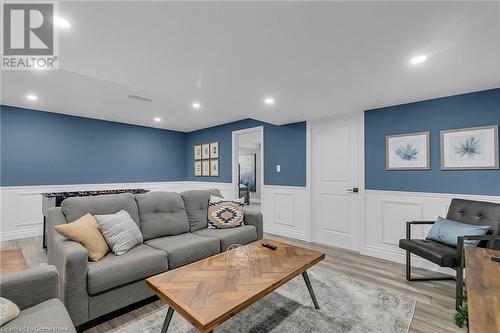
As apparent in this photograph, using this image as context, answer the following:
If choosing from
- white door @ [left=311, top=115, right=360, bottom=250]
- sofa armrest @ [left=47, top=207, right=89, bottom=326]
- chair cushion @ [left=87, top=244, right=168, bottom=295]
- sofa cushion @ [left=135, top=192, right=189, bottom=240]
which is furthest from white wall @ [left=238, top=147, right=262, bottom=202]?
sofa armrest @ [left=47, top=207, right=89, bottom=326]

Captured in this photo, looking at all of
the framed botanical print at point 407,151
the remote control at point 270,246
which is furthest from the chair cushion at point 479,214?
the remote control at point 270,246

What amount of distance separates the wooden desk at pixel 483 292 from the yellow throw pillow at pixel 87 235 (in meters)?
2.40

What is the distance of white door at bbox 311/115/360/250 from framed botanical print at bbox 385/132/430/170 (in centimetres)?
46

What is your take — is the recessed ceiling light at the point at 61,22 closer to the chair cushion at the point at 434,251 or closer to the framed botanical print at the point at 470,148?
the chair cushion at the point at 434,251

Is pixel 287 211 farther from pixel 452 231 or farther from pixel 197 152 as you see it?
pixel 197 152

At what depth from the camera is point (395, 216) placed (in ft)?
10.7

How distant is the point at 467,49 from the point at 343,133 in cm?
208

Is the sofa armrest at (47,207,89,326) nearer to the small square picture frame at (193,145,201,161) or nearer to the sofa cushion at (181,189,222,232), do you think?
the sofa cushion at (181,189,222,232)

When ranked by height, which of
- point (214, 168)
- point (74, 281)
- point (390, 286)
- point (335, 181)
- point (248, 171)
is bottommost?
point (390, 286)

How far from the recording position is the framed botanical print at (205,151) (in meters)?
5.89

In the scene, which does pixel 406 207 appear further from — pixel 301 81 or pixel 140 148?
pixel 140 148

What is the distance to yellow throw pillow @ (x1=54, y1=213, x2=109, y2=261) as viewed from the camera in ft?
6.45

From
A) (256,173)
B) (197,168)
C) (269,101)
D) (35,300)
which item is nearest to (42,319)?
(35,300)

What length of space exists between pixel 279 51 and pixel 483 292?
1.90 m
